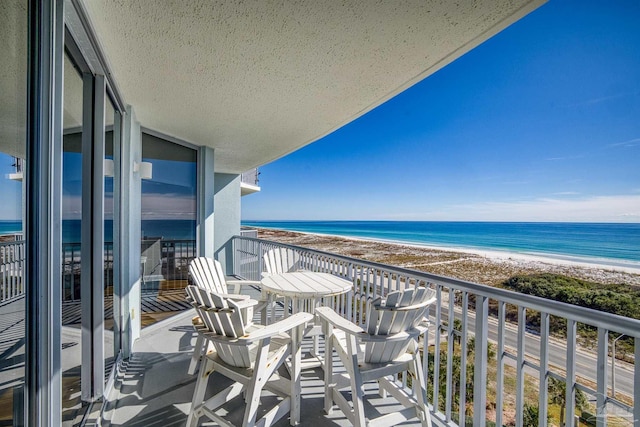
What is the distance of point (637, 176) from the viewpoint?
21.8 m

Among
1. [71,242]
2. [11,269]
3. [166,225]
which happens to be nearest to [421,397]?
[11,269]

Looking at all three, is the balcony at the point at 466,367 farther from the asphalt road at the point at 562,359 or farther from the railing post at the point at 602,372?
the asphalt road at the point at 562,359

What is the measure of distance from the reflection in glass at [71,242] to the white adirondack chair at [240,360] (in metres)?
0.62

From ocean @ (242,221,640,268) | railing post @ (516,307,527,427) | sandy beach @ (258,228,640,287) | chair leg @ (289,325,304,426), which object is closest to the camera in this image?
railing post @ (516,307,527,427)

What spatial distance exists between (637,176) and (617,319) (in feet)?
95.8

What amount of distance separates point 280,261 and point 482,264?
19397 millimetres

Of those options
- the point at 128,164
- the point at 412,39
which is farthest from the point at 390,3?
the point at 128,164

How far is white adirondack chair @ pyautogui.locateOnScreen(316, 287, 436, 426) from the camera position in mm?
1866

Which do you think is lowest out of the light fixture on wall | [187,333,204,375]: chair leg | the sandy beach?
the sandy beach

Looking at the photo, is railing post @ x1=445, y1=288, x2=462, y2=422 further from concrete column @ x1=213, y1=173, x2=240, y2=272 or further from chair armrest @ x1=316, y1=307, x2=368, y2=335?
concrete column @ x1=213, y1=173, x2=240, y2=272

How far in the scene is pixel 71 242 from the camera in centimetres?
174

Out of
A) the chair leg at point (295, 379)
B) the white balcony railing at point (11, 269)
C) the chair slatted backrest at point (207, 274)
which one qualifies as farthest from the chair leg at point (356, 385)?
the white balcony railing at point (11, 269)

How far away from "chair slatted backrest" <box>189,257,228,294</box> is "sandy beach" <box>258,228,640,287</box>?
1381 cm

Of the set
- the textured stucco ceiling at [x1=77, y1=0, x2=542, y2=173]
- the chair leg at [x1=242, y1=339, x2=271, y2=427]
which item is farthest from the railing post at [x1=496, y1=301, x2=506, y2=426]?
the textured stucco ceiling at [x1=77, y1=0, x2=542, y2=173]
